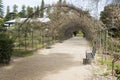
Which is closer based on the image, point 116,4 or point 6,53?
point 116,4

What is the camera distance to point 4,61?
1272 centimetres

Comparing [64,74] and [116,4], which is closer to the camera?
[116,4]

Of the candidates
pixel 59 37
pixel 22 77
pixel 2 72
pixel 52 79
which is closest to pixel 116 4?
pixel 52 79

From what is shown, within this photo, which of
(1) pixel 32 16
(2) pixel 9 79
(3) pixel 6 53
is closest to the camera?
(2) pixel 9 79

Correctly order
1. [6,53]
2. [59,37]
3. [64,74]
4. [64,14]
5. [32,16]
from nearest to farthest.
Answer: [64,74] → [6,53] → [32,16] → [64,14] → [59,37]

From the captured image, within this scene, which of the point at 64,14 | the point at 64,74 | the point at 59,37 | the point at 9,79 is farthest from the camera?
the point at 59,37

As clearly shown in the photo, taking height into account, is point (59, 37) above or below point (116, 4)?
below

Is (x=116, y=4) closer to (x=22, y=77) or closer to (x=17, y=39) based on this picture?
(x=22, y=77)

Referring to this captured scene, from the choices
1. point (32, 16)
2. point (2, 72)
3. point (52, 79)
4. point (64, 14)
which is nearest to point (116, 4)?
point (52, 79)

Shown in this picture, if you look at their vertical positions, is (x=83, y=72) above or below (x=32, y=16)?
below

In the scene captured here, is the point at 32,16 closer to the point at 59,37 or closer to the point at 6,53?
the point at 6,53

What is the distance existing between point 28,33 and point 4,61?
894 cm

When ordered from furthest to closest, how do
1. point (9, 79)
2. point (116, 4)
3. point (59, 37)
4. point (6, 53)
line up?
point (59, 37), point (6, 53), point (9, 79), point (116, 4)

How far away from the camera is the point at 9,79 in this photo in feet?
30.5
